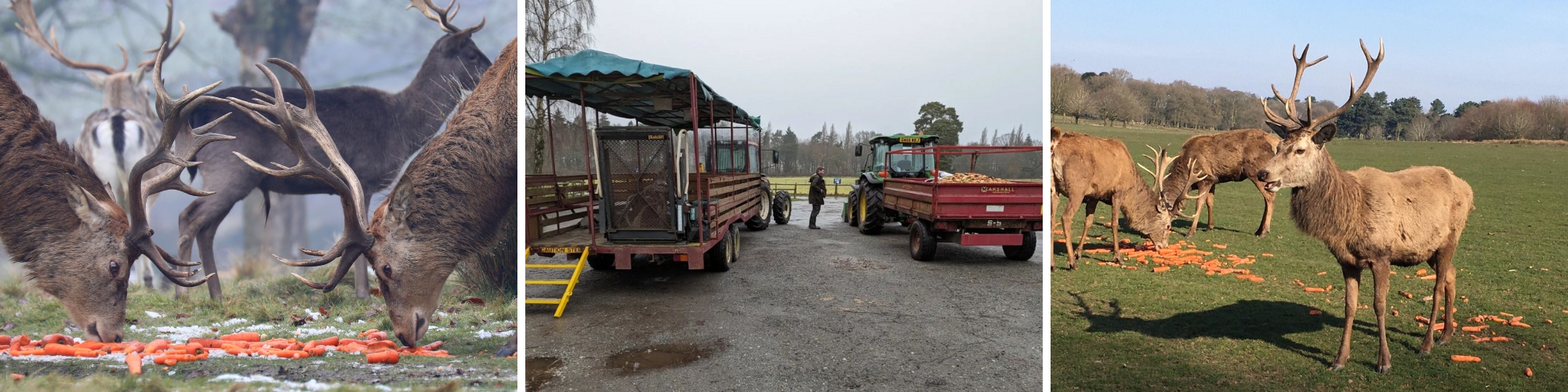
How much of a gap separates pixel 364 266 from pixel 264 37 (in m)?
1.32

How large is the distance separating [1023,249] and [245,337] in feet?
20.6

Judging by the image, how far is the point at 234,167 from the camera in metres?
3.76

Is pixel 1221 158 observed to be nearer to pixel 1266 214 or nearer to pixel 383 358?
pixel 1266 214

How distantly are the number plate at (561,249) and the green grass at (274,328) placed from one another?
38.5 inches

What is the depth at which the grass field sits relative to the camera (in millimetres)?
3420

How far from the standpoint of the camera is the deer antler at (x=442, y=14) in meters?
3.73

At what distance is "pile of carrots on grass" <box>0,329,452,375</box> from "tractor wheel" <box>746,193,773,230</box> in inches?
236

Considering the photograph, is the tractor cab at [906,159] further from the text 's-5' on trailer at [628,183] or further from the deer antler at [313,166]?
the deer antler at [313,166]

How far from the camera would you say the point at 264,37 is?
12.0 feet

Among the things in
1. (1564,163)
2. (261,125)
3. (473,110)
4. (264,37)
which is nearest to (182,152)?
(261,125)

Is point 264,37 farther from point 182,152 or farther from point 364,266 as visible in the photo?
point 364,266

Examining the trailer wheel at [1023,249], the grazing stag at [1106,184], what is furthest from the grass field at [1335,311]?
the trailer wheel at [1023,249]

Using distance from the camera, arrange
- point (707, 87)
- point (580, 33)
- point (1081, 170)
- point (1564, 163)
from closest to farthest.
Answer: point (1564, 163) < point (707, 87) < point (1081, 170) < point (580, 33)

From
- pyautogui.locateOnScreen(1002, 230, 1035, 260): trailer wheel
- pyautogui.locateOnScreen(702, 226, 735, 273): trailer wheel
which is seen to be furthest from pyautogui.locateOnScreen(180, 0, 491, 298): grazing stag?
pyautogui.locateOnScreen(1002, 230, 1035, 260): trailer wheel
